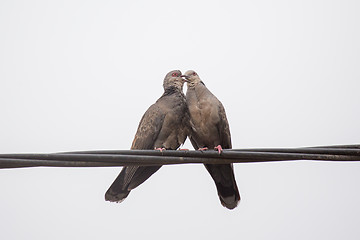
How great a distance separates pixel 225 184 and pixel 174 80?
1.38m

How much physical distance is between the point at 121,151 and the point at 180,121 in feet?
7.92

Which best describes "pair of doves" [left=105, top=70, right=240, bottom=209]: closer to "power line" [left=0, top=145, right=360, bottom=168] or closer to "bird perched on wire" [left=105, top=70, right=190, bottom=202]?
"bird perched on wire" [left=105, top=70, right=190, bottom=202]

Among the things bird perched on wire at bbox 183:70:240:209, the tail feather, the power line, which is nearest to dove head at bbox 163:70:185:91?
bird perched on wire at bbox 183:70:240:209

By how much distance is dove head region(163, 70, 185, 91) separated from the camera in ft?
19.3

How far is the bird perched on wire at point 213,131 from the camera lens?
529 centimetres

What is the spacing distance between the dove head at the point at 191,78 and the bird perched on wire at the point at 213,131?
0.04m

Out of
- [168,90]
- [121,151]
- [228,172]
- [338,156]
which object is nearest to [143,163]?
[121,151]

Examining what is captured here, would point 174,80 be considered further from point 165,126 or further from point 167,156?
point 167,156

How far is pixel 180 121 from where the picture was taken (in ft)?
17.8

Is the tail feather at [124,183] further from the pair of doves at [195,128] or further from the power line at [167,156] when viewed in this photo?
the power line at [167,156]

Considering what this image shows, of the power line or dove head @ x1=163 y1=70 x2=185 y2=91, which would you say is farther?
dove head @ x1=163 y1=70 x2=185 y2=91

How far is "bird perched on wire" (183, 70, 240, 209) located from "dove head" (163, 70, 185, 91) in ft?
0.85

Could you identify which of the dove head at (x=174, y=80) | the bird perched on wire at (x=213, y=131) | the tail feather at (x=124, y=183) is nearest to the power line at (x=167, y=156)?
the tail feather at (x=124, y=183)

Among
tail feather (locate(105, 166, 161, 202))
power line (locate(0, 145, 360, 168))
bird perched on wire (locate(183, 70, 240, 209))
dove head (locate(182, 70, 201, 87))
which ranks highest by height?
dove head (locate(182, 70, 201, 87))
